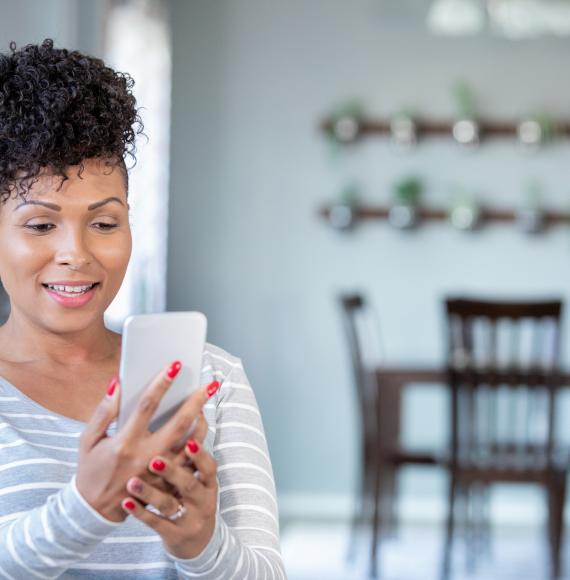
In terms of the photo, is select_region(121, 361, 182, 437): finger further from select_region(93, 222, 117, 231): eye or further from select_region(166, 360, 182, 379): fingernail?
select_region(93, 222, 117, 231): eye

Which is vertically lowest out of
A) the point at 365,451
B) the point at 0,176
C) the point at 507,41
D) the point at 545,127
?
the point at 365,451

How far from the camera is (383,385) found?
14.0 feet

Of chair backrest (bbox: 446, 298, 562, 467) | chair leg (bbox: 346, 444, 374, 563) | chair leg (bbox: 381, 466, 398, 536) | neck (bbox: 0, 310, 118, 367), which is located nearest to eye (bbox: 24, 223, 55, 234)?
neck (bbox: 0, 310, 118, 367)

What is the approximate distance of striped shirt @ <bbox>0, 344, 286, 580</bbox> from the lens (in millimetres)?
935

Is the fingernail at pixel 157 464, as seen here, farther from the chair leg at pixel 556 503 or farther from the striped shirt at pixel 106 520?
the chair leg at pixel 556 503

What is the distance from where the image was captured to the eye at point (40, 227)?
1089 mm

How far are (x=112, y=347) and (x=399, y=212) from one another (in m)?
3.86

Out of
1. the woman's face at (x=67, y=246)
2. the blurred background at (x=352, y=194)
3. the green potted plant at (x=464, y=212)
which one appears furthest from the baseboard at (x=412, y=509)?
the woman's face at (x=67, y=246)

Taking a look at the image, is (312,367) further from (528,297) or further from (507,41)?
(507,41)

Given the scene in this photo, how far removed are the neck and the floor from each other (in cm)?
273

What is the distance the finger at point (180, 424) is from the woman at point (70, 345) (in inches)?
1.0

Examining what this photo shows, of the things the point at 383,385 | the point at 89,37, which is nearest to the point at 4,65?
the point at 89,37

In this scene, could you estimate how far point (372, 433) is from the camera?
430cm

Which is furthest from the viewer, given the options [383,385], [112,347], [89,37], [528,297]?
[528,297]
